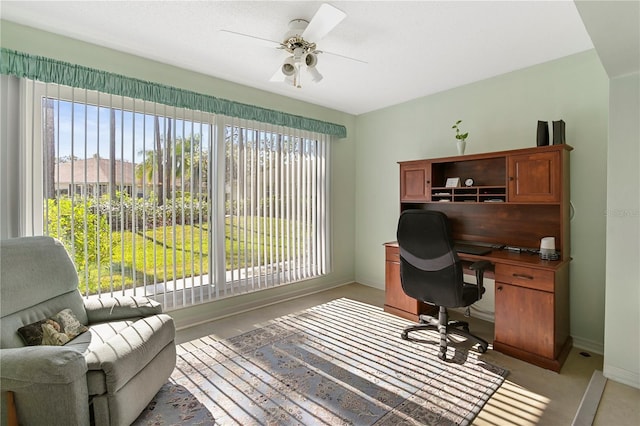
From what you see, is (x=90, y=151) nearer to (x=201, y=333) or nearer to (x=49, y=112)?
(x=49, y=112)

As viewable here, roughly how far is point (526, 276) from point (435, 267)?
2.38 feet

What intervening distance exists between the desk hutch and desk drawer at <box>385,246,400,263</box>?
0.01m

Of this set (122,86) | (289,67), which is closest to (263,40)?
(289,67)

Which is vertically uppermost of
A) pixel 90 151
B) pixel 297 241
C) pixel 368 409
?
pixel 90 151

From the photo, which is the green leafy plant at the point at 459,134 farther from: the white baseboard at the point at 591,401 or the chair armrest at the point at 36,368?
the chair armrest at the point at 36,368

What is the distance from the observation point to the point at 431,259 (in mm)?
2475

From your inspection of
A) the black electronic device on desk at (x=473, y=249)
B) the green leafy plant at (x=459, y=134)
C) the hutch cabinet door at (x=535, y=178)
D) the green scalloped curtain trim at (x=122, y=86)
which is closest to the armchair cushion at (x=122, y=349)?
the green scalloped curtain trim at (x=122, y=86)

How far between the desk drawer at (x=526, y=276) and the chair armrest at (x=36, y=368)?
295 cm

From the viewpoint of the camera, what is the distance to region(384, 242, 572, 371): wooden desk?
2314mm

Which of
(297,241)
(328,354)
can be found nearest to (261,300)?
(297,241)

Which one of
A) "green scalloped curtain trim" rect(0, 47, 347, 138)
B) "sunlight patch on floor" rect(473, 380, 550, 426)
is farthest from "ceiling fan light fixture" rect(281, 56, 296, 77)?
"sunlight patch on floor" rect(473, 380, 550, 426)

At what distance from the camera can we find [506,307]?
255cm

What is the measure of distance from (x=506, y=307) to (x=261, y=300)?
260 centimetres

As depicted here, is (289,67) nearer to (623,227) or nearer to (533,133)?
(533,133)
